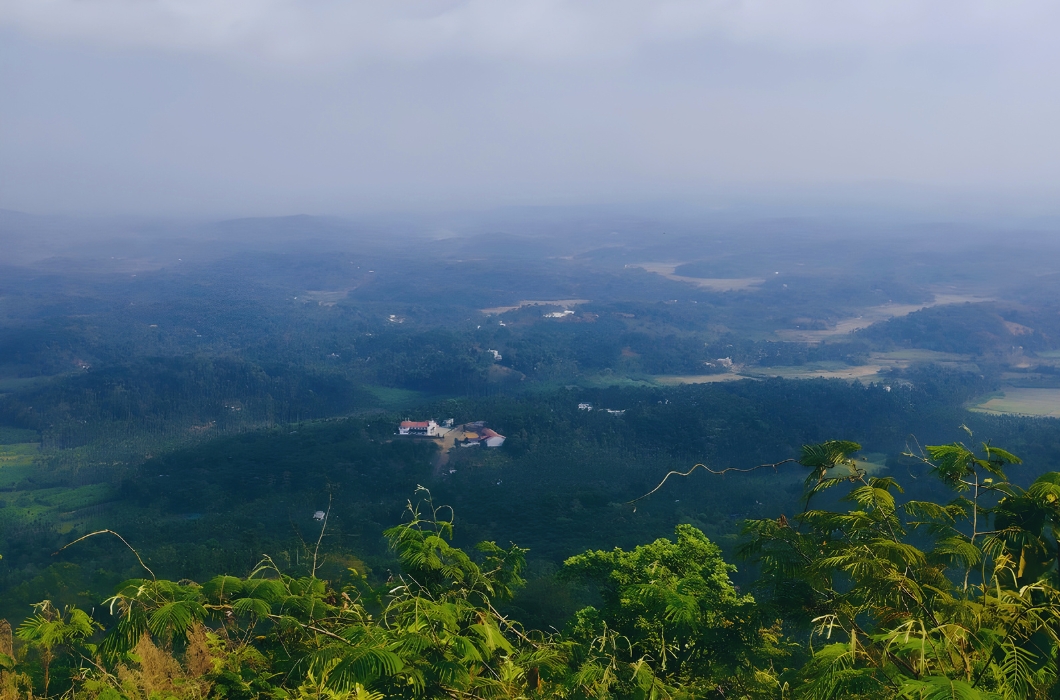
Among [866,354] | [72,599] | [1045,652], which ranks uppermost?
[1045,652]

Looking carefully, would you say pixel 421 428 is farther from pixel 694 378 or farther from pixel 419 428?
pixel 694 378

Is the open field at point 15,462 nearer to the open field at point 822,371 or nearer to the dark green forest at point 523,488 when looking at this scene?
the dark green forest at point 523,488

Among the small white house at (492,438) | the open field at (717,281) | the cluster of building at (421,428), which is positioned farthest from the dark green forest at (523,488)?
the open field at (717,281)

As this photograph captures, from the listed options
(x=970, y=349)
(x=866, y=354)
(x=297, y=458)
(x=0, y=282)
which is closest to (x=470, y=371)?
(x=297, y=458)

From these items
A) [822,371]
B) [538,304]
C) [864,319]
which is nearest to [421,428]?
[822,371]

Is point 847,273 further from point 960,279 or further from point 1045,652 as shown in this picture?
point 1045,652

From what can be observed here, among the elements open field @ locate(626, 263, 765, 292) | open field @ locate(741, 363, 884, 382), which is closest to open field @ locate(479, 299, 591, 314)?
open field @ locate(626, 263, 765, 292)

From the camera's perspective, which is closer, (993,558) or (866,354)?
(993,558)
